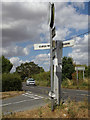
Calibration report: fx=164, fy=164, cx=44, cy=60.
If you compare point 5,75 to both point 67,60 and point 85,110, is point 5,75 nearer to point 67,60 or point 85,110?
point 85,110

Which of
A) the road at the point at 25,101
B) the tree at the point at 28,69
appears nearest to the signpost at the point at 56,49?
the road at the point at 25,101

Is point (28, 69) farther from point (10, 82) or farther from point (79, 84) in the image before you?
point (10, 82)

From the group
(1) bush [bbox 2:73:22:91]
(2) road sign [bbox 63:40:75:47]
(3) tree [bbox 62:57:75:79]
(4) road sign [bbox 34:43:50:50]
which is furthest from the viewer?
(3) tree [bbox 62:57:75:79]

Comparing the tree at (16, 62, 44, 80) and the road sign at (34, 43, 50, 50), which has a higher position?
the road sign at (34, 43, 50, 50)

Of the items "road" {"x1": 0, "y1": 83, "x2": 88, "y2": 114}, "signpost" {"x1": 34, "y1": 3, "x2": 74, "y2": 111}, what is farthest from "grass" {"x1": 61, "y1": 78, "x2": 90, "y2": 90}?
"signpost" {"x1": 34, "y1": 3, "x2": 74, "y2": 111}

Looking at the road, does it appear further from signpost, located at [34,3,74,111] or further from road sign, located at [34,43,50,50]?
road sign, located at [34,43,50,50]

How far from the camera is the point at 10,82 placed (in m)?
17.1

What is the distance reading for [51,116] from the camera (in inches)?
211

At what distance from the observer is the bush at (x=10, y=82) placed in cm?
1692

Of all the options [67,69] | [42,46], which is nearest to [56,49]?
[42,46]

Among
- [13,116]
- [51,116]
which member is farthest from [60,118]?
[13,116]

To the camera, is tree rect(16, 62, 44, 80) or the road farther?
tree rect(16, 62, 44, 80)

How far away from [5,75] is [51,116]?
12.8m

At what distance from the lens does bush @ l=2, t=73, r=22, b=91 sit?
1692 cm
